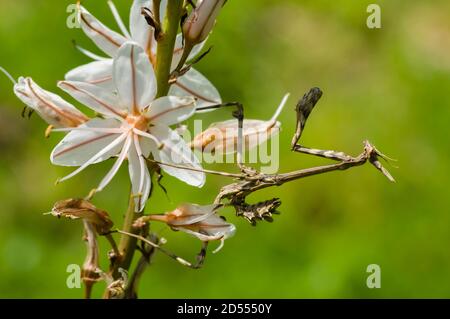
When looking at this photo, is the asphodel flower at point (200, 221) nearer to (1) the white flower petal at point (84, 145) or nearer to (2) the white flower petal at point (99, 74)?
(1) the white flower petal at point (84, 145)

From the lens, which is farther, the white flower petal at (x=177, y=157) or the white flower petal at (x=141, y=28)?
the white flower petal at (x=141, y=28)

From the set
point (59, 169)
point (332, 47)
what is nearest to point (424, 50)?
point (332, 47)

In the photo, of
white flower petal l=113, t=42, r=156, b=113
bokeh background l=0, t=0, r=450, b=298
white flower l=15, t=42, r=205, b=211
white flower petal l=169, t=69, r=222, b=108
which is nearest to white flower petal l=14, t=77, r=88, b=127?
white flower l=15, t=42, r=205, b=211

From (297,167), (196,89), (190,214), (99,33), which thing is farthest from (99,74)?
(297,167)

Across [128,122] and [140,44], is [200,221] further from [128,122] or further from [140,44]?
[140,44]

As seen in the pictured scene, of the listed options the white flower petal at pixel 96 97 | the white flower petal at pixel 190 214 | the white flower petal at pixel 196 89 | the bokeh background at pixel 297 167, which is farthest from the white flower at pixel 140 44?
the bokeh background at pixel 297 167

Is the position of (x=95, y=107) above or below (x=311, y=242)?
below

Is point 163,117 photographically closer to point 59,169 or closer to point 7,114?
point 59,169
